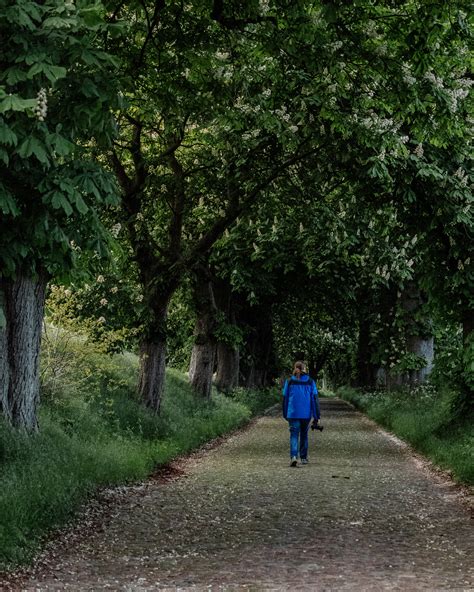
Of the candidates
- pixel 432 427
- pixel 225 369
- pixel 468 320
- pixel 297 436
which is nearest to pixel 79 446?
pixel 297 436

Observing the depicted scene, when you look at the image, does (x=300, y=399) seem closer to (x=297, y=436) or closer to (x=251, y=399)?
(x=297, y=436)

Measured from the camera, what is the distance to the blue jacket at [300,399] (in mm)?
16156

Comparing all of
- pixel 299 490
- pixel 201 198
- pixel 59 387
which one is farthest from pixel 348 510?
pixel 201 198

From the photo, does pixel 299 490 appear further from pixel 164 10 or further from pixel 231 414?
pixel 231 414

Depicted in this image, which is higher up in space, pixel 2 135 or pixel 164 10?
pixel 164 10

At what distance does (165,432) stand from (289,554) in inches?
389

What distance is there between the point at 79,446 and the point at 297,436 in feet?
18.4

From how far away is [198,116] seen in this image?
1445cm

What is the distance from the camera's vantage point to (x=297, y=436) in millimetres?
16125

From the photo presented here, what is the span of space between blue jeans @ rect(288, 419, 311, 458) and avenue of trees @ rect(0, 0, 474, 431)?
2987 mm

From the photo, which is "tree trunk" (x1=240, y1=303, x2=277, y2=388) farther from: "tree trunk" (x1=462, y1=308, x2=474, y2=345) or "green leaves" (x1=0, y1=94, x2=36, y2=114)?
"green leaves" (x1=0, y1=94, x2=36, y2=114)

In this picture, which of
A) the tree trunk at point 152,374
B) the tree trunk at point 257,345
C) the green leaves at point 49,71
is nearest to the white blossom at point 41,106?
the green leaves at point 49,71

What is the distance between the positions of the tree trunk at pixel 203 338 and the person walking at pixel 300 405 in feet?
32.2

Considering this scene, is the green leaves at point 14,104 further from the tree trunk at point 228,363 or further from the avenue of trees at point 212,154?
the tree trunk at point 228,363
